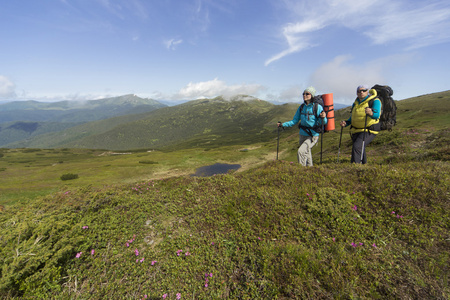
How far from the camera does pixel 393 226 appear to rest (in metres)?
5.44

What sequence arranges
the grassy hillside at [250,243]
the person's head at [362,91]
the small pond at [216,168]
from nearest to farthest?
the grassy hillside at [250,243], the person's head at [362,91], the small pond at [216,168]

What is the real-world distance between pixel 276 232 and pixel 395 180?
16.9ft

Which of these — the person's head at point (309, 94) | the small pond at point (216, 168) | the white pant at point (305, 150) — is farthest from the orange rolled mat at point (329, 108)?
the small pond at point (216, 168)

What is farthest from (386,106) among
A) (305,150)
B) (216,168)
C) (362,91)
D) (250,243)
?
(216,168)

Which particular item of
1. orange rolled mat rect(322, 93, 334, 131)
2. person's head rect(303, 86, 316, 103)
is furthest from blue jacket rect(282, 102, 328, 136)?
orange rolled mat rect(322, 93, 334, 131)

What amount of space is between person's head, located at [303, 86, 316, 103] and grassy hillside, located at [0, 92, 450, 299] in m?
4.63

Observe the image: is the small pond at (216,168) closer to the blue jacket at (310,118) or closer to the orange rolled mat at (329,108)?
the orange rolled mat at (329,108)

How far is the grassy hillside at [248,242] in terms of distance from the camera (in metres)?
4.26

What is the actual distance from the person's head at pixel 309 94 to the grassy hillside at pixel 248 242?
4.63 metres

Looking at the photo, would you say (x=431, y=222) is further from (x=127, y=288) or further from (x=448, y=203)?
(x=127, y=288)

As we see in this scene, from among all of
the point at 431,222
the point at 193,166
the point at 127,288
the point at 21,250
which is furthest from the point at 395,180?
the point at 193,166

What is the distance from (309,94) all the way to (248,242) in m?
9.11

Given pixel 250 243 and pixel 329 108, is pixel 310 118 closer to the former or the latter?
pixel 329 108

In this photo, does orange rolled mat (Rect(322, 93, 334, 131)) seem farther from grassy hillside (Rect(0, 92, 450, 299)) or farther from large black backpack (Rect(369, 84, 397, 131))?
grassy hillside (Rect(0, 92, 450, 299))
